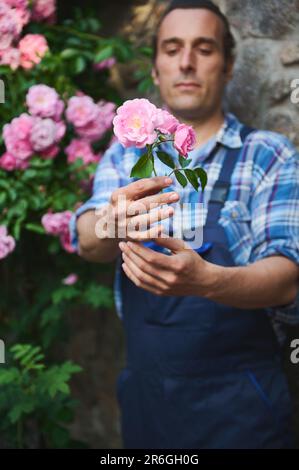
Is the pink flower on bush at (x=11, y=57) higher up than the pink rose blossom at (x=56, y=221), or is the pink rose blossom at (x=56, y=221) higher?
the pink flower on bush at (x=11, y=57)

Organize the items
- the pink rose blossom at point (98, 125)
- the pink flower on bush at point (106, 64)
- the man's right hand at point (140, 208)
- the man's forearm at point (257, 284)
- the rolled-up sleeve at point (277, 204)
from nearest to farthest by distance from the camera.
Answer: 1. the man's right hand at point (140, 208)
2. the man's forearm at point (257, 284)
3. the rolled-up sleeve at point (277, 204)
4. the pink rose blossom at point (98, 125)
5. the pink flower on bush at point (106, 64)

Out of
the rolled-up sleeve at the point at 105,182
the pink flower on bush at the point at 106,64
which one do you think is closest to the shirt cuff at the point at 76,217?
the rolled-up sleeve at the point at 105,182

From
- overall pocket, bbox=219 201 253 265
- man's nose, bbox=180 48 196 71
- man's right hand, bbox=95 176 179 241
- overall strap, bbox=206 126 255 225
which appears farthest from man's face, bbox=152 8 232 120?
man's right hand, bbox=95 176 179 241

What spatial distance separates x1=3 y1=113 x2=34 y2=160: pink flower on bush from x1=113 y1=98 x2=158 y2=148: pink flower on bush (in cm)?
89

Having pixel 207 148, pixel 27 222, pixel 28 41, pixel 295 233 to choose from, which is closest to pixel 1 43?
pixel 28 41

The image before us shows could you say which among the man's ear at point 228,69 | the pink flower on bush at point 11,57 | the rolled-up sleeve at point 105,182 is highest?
the pink flower on bush at point 11,57

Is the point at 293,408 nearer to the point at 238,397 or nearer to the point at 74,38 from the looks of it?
the point at 238,397

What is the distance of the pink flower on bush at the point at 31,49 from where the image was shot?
205 cm

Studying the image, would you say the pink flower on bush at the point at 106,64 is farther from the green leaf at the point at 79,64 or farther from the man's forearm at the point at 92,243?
the man's forearm at the point at 92,243

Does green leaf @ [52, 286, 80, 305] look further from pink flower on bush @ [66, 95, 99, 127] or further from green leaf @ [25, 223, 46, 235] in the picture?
pink flower on bush @ [66, 95, 99, 127]

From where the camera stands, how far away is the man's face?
177 centimetres

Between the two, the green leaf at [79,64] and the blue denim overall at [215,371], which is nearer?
the blue denim overall at [215,371]

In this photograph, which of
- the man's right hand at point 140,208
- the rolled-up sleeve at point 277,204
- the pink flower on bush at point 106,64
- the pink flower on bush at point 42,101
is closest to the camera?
the man's right hand at point 140,208

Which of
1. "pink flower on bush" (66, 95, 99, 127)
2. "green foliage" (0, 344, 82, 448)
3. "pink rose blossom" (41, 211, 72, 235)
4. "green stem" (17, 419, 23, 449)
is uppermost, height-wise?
"pink flower on bush" (66, 95, 99, 127)
